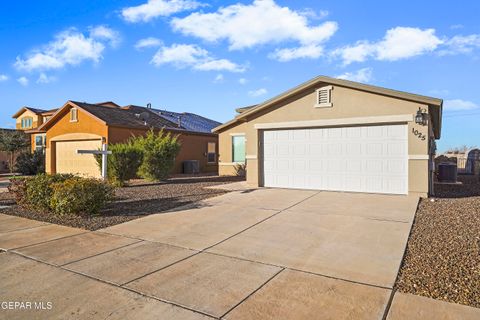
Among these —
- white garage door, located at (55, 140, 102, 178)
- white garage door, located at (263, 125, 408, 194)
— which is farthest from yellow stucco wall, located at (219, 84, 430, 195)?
white garage door, located at (55, 140, 102, 178)

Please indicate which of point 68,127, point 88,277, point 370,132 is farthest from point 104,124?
point 88,277

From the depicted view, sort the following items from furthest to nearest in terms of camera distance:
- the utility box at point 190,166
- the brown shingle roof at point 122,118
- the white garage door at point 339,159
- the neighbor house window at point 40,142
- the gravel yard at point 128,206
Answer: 1. the neighbor house window at point 40,142
2. the utility box at point 190,166
3. the brown shingle roof at point 122,118
4. the white garage door at point 339,159
5. the gravel yard at point 128,206

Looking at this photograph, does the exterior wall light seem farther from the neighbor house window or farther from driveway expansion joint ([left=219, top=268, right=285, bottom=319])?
the neighbor house window

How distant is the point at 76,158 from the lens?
20.2m

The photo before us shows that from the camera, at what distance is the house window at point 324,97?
37.2 ft

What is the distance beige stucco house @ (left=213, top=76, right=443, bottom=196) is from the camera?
10000 mm

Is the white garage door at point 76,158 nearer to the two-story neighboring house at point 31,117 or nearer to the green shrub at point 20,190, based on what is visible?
the green shrub at point 20,190

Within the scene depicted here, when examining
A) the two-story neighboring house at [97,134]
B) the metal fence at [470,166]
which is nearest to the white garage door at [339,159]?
the two-story neighboring house at [97,134]

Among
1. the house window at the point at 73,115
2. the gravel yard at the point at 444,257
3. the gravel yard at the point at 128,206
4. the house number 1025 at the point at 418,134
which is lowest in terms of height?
the gravel yard at the point at 444,257

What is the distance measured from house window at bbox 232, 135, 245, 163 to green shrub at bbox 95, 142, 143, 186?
6247mm

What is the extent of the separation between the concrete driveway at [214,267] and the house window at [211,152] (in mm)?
16452

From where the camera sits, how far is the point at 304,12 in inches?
445

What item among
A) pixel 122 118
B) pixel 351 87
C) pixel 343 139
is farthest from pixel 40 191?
pixel 122 118

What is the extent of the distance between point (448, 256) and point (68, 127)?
21.4m
